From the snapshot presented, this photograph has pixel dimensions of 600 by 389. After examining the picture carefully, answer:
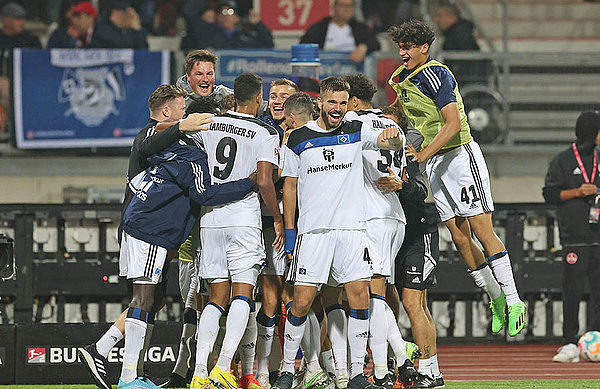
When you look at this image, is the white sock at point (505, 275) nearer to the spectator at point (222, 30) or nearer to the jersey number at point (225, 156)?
the jersey number at point (225, 156)

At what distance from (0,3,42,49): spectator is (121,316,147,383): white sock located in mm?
8022

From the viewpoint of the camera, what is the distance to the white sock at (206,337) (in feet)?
26.5

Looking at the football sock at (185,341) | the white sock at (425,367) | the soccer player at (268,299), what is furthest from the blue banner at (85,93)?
the white sock at (425,367)

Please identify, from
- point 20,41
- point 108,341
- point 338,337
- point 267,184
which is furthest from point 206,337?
point 20,41

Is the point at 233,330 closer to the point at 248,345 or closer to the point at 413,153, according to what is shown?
the point at 248,345

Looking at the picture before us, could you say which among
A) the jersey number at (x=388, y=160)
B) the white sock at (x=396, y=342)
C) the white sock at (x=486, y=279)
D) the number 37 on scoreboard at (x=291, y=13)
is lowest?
the white sock at (x=396, y=342)

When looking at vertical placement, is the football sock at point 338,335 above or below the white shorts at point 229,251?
below

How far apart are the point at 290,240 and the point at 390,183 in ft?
2.96

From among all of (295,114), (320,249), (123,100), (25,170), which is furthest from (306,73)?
(25,170)

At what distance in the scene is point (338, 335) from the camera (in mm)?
8578

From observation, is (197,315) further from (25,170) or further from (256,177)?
(25,170)

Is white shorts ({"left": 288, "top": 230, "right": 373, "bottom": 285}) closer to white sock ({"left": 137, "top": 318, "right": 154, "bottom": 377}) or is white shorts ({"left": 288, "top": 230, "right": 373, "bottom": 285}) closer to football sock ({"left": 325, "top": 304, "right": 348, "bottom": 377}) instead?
football sock ({"left": 325, "top": 304, "right": 348, "bottom": 377})

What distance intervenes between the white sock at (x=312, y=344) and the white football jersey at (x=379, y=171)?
95 cm

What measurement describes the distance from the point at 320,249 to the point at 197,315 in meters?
1.43
